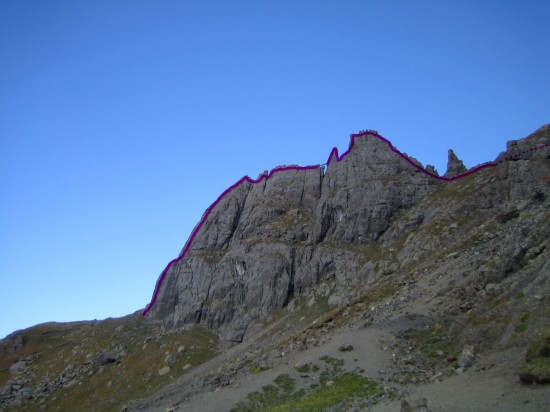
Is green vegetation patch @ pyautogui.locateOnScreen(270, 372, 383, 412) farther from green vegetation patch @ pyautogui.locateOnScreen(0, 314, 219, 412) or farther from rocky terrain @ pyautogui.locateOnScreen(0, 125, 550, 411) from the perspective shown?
green vegetation patch @ pyautogui.locateOnScreen(0, 314, 219, 412)

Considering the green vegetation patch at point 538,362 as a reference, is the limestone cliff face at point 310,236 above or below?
above

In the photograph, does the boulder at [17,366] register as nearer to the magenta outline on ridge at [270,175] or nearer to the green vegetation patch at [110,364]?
the green vegetation patch at [110,364]

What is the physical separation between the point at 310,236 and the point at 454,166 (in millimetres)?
37656

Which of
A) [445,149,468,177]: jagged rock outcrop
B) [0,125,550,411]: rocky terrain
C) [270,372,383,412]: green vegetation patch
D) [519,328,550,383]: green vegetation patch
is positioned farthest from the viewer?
[445,149,468,177]: jagged rock outcrop

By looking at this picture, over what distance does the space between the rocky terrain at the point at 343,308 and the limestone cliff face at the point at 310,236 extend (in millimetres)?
332

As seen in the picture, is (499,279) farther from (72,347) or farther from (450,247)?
(72,347)

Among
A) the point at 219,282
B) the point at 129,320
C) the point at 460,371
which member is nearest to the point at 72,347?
the point at 129,320

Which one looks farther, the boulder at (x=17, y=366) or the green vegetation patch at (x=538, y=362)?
the boulder at (x=17, y=366)

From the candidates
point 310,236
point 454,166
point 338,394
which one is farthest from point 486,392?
point 454,166

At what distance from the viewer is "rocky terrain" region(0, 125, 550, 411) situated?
38.7 metres

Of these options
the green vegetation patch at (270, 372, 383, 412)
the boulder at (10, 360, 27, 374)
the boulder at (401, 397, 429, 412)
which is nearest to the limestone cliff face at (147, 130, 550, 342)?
the boulder at (10, 360, 27, 374)

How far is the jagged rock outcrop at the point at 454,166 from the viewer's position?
350ft

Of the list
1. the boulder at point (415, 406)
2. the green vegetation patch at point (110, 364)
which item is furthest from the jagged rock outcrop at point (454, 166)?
the boulder at point (415, 406)

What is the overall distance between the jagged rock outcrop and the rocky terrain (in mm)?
734
